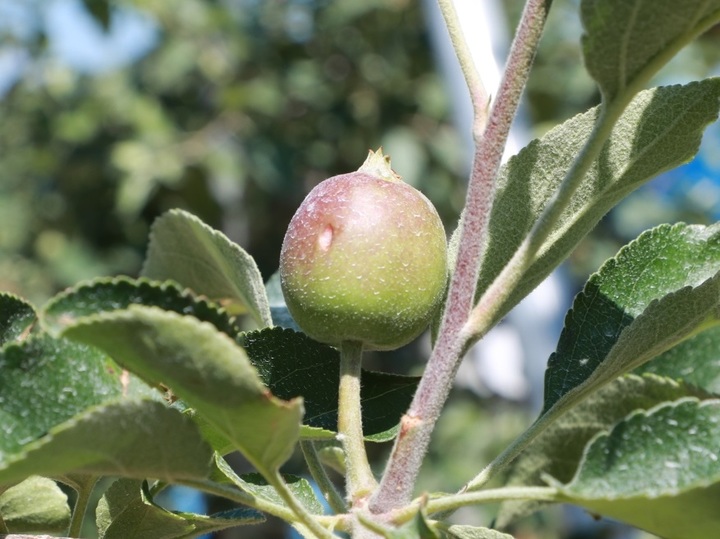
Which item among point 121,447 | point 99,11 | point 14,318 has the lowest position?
point 121,447

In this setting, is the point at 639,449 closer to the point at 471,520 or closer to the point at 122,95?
the point at 471,520

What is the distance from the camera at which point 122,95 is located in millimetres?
4250

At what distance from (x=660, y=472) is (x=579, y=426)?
0.31 metres

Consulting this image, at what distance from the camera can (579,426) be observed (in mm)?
818

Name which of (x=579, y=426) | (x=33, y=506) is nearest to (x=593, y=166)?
(x=579, y=426)

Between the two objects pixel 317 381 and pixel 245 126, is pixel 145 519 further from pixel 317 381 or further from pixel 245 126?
pixel 245 126

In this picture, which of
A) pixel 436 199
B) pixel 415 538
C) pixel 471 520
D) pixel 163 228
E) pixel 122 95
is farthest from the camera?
pixel 122 95

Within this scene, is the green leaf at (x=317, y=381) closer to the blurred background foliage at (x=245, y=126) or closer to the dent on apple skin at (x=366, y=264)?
the dent on apple skin at (x=366, y=264)

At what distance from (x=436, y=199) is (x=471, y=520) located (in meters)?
1.25

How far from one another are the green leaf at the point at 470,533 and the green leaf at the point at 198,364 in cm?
14

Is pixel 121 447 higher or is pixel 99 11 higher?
pixel 99 11

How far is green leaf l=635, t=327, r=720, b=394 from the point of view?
2.47ft

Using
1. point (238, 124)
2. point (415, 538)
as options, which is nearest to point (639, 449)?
point (415, 538)

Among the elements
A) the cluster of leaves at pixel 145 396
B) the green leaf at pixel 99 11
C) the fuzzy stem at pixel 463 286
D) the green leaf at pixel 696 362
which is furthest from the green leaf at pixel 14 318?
the green leaf at pixel 99 11
